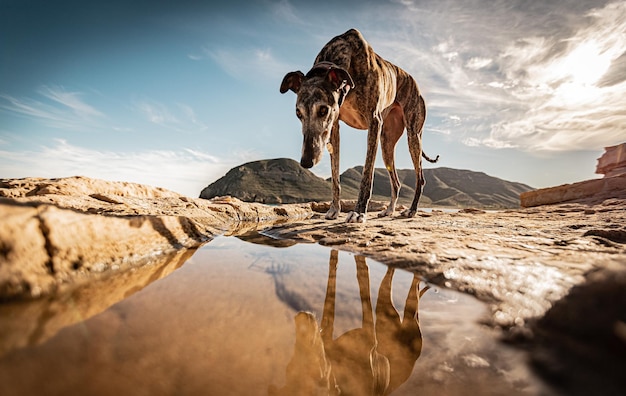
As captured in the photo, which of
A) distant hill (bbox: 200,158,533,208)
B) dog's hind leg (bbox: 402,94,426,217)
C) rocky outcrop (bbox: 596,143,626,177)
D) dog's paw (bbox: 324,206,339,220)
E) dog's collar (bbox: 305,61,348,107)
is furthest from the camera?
distant hill (bbox: 200,158,533,208)

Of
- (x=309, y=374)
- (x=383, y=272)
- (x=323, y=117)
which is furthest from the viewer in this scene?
(x=323, y=117)

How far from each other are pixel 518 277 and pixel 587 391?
0.82 meters

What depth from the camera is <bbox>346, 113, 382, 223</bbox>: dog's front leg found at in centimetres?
409

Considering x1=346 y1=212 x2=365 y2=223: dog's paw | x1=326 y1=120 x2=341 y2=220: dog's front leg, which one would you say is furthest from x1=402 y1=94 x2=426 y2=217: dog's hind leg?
x1=346 y1=212 x2=365 y2=223: dog's paw

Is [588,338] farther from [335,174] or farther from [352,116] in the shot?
[352,116]

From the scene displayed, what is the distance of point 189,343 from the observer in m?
0.81

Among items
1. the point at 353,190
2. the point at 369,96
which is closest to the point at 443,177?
the point at 353,190

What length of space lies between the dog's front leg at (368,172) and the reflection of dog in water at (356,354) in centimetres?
286

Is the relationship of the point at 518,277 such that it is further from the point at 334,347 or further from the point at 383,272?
the point at 334,347

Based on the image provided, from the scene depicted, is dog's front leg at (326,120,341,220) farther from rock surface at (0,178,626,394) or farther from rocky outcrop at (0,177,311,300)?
rocky outcrop at (0,177,311,300)

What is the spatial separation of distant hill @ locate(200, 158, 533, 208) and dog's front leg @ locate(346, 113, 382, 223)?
224 ft

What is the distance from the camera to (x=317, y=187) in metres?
92.2

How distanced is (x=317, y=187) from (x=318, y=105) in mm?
88538

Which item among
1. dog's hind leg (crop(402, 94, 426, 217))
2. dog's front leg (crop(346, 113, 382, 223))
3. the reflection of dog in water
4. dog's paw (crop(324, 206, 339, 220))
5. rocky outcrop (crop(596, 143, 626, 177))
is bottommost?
the reflection of dog in water
